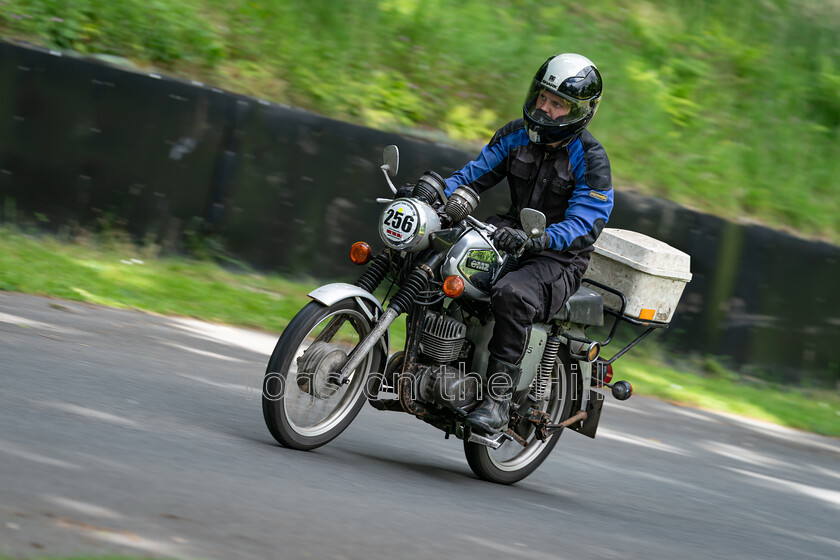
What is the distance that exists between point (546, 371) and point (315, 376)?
4.95ft

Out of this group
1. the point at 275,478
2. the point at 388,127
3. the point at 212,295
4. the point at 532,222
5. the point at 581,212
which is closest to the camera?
the point at 275,478

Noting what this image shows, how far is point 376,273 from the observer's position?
5.40 meters

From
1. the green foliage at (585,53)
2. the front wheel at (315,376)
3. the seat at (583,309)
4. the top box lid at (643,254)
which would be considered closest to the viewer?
the front wheel at (315,376)

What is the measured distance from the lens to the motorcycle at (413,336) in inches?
198

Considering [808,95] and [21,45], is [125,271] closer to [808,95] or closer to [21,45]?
[21,45]

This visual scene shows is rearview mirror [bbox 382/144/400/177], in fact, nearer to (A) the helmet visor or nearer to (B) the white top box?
(A) the helmet visor

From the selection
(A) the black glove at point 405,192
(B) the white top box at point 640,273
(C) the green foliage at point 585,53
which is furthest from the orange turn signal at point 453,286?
(C) the green foliage at point 585,53

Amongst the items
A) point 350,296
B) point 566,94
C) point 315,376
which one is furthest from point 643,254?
point 315,376

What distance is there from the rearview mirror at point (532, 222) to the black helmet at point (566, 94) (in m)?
0.75

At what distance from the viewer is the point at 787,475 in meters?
7.74

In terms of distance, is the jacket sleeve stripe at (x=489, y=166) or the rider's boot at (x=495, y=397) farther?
the jacket sleeve stripe at (x=489, y=166)

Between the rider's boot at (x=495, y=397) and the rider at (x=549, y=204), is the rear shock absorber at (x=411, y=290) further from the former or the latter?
the rider's boot at (x=495, y=397)

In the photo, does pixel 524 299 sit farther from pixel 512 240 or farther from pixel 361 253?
pixel 361 253

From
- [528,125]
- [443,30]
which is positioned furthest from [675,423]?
[443,30]
